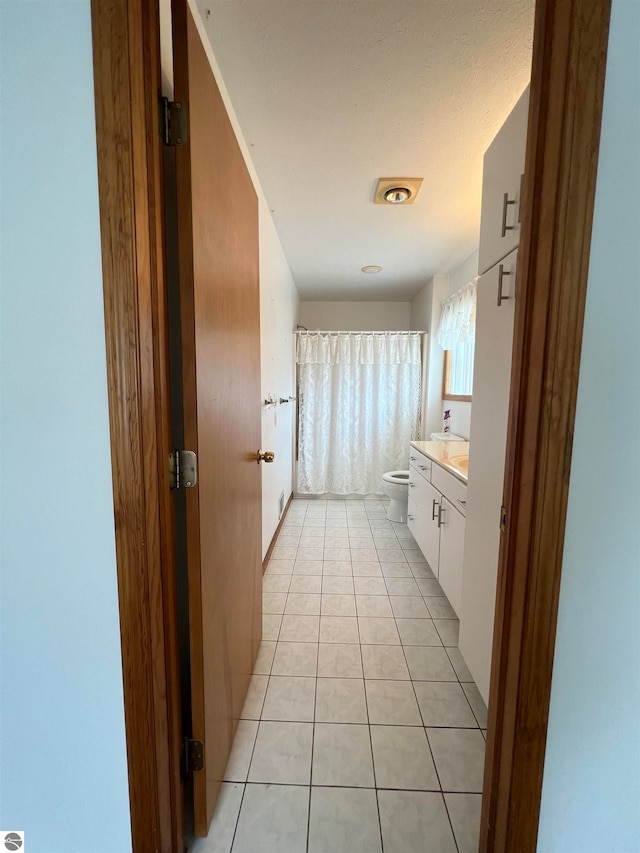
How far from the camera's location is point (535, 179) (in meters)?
0.60

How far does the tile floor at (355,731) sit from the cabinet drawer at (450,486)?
2.25 feet

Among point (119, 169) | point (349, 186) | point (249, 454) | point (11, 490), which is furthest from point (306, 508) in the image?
Result: point (119, 169)

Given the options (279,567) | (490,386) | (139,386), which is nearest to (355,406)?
(279,567)

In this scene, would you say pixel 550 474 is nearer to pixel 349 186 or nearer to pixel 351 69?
pixel 351 69

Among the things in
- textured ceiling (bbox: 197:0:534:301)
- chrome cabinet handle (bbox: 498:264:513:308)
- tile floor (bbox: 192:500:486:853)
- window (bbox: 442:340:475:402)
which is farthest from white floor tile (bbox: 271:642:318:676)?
textured ceiling (bbox: 197:0:534:301)

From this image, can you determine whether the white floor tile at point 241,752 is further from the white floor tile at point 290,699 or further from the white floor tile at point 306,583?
the white floor tile at point 306,583

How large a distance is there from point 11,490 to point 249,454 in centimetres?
74

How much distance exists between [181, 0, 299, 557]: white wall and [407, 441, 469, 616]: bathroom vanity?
3.53ft

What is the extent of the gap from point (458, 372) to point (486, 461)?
225 centimetres

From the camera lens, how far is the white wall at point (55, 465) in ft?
1.86

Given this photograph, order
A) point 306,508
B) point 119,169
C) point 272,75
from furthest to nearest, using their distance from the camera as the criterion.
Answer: point 306,508 < point 272,75 < point 119,169

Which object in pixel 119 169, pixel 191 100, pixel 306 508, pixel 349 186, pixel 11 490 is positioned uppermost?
pixel 349 186

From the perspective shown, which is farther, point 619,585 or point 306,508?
point 306,508

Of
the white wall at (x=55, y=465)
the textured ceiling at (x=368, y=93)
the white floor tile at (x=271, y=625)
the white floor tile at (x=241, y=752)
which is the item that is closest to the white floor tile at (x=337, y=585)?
the white floor tile at (x=271, y=625)
